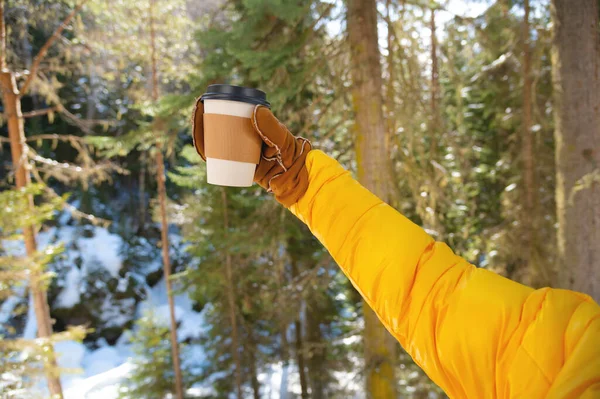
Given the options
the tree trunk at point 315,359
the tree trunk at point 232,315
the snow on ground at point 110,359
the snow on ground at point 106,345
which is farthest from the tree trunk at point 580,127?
the snow on ground at point 110,359

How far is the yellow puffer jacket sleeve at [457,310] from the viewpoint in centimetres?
92

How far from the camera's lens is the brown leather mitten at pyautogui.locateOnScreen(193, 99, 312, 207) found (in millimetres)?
1378

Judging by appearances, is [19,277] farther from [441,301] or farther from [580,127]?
[580,127]

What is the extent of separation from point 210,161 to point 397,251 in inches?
29.1

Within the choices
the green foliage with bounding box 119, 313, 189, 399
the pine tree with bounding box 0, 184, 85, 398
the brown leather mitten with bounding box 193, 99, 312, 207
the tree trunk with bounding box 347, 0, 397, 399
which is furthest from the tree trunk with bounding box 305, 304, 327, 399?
the brown leather mitten with bounding box 193, 99, 312, 207

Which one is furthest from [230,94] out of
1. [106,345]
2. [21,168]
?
Result: [106,345]

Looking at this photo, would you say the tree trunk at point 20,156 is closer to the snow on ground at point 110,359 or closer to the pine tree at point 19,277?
the pine tree at point 19,277

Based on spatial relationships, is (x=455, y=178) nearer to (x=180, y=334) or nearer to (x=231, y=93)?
(x=231, y=93)

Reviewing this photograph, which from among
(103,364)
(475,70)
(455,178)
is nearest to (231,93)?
(455,178)

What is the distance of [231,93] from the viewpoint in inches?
52.9

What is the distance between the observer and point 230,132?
1366mm

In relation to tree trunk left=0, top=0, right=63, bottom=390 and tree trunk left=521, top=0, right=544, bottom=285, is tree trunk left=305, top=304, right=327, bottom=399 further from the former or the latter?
tree trunk left=0, top=0, right=63, bottom=390

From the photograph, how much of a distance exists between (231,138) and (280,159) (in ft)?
0.63

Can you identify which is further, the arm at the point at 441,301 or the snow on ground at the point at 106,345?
the snow on ground at the point at 106,345
